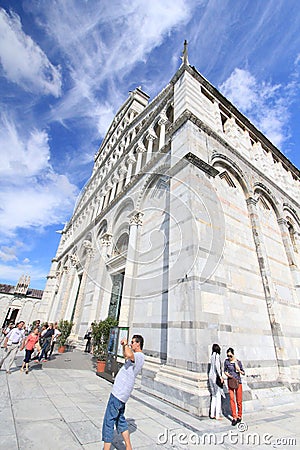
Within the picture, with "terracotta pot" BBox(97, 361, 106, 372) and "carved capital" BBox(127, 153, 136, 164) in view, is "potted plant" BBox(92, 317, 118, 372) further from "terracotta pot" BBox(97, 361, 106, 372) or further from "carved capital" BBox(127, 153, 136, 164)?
"carved capital" BBox(127, 153, 136, 164)

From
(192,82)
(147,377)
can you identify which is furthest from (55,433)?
(192,82)

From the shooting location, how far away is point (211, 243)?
5.81m

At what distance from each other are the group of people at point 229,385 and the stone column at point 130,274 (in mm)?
4586

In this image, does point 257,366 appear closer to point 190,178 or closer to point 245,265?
point 245,265

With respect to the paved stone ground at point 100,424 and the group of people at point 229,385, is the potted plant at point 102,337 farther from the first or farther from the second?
the group of people at point 229,385

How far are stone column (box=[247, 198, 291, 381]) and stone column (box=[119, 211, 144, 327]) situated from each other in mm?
4749

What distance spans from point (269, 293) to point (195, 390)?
15.5 feet

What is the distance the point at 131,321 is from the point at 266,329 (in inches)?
182

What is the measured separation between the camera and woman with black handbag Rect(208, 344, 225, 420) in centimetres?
386

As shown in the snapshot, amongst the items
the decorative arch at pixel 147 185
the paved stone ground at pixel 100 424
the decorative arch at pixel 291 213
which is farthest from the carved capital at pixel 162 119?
the paved stone ground at pixel 100 424

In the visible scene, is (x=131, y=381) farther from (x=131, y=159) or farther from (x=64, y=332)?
(x=131, y=159)

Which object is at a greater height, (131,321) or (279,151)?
(279,151)

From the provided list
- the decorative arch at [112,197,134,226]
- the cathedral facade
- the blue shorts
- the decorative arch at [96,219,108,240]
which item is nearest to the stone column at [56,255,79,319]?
the cathedral facade

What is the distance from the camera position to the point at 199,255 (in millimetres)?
5320
